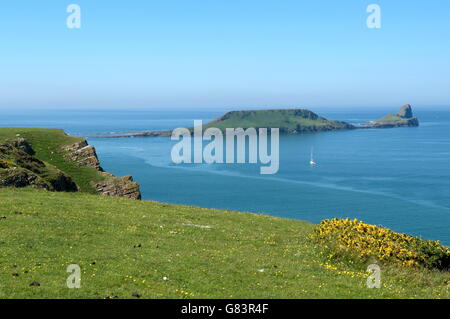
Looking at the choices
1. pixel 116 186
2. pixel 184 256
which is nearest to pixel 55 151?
pixel 116 186

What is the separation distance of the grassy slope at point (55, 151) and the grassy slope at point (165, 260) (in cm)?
2593

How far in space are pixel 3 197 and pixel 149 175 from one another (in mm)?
139700

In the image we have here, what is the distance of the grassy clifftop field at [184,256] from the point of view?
58.1ft

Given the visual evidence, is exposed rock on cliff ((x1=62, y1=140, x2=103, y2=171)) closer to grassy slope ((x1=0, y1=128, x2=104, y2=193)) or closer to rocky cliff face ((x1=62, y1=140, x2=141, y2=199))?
rocky cliff face ((x1=62, y1=140, x2=141, y2=199))

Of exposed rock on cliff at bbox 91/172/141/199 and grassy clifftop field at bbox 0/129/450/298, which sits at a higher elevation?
grassy clifftop field at bbox 0/129/450/298

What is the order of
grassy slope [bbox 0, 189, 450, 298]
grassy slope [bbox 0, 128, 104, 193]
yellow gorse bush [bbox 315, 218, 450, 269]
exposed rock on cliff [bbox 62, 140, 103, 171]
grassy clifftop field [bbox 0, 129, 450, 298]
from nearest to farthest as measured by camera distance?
grassy slope [bbox 0, 189, 450, 298]
grassy clifftop field [bbox 0, 129, 450, 298]
yellow gorse bush [bbox 315, 218, 450, 269]
grassy slope [bbox 0, 128, 104, 193]
exposed rock on cliff [bbox 62, 140, 103, 171]

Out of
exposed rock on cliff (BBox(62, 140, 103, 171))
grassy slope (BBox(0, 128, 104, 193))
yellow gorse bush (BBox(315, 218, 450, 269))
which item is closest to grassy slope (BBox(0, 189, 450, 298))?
yellow gorse bush (BBox(315, 218, 450, 269))

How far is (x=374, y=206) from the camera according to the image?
413ft

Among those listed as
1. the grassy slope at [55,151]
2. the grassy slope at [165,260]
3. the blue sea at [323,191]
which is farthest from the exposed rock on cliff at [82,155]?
the blue sea at [323,191]

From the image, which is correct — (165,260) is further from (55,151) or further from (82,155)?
(55,151)

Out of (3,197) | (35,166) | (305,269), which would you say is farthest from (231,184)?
(305,269)

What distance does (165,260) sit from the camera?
21172 mm

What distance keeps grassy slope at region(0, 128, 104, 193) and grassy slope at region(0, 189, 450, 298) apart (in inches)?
1021

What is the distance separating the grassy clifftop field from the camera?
58.1 feet
